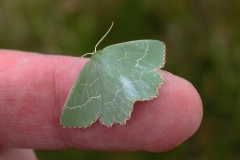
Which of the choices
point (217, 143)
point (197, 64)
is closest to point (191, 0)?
point (197, 64)

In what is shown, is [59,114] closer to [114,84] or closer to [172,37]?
[114,84]

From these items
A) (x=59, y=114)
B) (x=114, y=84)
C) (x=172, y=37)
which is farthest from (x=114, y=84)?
(x=172, y=37)

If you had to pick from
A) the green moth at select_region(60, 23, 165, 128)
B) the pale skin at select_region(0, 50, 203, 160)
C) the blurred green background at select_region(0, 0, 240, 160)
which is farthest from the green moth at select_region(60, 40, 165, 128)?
the blurred green background at select_region(0, 0, 240, 160)

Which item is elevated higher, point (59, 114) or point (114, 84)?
point (114, 84)

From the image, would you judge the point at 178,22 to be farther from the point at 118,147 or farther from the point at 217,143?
the point at 118,147

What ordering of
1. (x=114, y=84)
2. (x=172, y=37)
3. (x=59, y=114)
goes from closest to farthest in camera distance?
(x=114, y=84) < (x=59, y=114) < (x=172, y=37)

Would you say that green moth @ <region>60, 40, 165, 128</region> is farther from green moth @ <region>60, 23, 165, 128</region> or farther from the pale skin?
the pale skin
